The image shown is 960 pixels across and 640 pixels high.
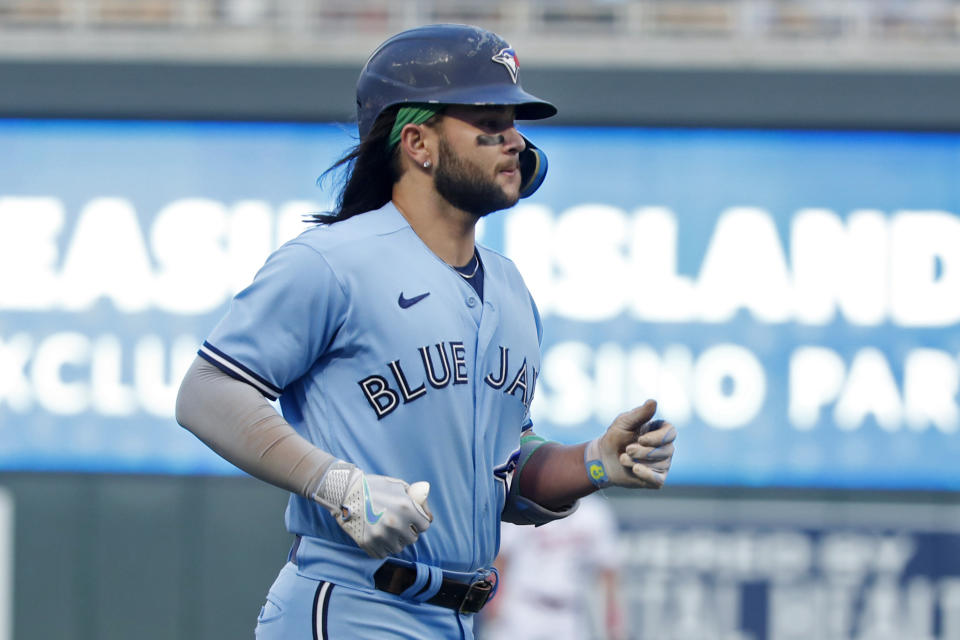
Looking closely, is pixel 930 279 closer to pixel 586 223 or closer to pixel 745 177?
pixel 745 177

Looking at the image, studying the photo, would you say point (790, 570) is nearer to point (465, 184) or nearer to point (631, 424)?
point (631, 424)

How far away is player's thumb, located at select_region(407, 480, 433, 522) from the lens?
2.20 meters

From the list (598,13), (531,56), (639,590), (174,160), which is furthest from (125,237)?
(639,590)

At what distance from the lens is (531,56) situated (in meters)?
7.36

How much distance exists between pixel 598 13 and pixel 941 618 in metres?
3.75

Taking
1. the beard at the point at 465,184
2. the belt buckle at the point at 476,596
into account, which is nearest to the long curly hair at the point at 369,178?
the beard at the point at 465,184

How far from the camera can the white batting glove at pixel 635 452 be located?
2.54 metres

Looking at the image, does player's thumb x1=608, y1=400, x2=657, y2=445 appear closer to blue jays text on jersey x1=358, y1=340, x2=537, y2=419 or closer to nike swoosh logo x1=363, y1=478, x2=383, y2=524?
blue jays text on jersey x1=358, y1=340, x2=537, y2=419

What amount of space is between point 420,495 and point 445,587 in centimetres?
34

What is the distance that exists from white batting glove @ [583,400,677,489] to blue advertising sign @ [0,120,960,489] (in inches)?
179

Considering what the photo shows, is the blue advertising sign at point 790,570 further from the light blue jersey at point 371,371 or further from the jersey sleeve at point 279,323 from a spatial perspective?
the jersey sleeve at point 279,323

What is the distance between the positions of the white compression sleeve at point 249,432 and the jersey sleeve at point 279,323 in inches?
1.3

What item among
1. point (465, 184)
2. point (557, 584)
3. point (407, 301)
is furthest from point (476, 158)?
point (557, 584)

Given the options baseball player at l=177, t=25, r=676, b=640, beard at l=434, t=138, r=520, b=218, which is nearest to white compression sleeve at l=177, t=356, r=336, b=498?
baseball player at l=177, t=25, r=676, b=640
